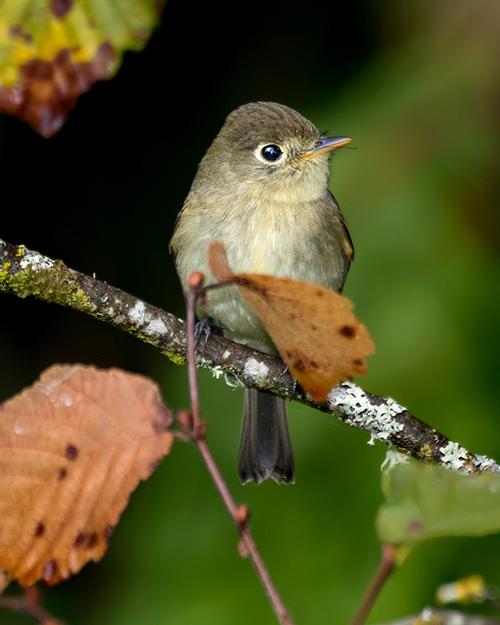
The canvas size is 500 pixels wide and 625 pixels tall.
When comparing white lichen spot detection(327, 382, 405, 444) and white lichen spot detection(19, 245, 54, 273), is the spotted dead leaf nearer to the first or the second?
white lichen spot detection(19, 245, 54, 273)

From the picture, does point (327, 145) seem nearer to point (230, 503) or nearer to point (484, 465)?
point (484, 465)

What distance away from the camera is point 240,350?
2.31m

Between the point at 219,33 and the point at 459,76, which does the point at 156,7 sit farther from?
the point at 219,33

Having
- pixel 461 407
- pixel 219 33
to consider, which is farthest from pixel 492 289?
pixel 219 33

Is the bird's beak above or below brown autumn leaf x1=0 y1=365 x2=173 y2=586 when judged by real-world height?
above

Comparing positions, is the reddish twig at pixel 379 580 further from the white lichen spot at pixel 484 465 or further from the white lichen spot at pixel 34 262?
the white lichen spot at pixel 34 262

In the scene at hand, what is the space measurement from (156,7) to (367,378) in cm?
149

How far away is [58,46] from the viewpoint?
1.88 m

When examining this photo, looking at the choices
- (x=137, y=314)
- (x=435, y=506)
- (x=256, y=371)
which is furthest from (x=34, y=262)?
(x=435, y=506)

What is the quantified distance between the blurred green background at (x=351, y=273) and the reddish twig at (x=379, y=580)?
5.52ft

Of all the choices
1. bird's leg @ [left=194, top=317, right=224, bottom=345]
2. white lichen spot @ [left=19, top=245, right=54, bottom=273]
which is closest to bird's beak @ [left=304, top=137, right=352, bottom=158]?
bird's leg @ [left=194, top=317, right=224, bottom=345]

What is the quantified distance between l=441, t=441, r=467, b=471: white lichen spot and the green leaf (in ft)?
3.45

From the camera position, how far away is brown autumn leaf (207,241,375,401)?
4.83 ft

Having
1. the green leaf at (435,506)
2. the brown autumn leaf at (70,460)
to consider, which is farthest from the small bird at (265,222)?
the green leaf at (435,506)
